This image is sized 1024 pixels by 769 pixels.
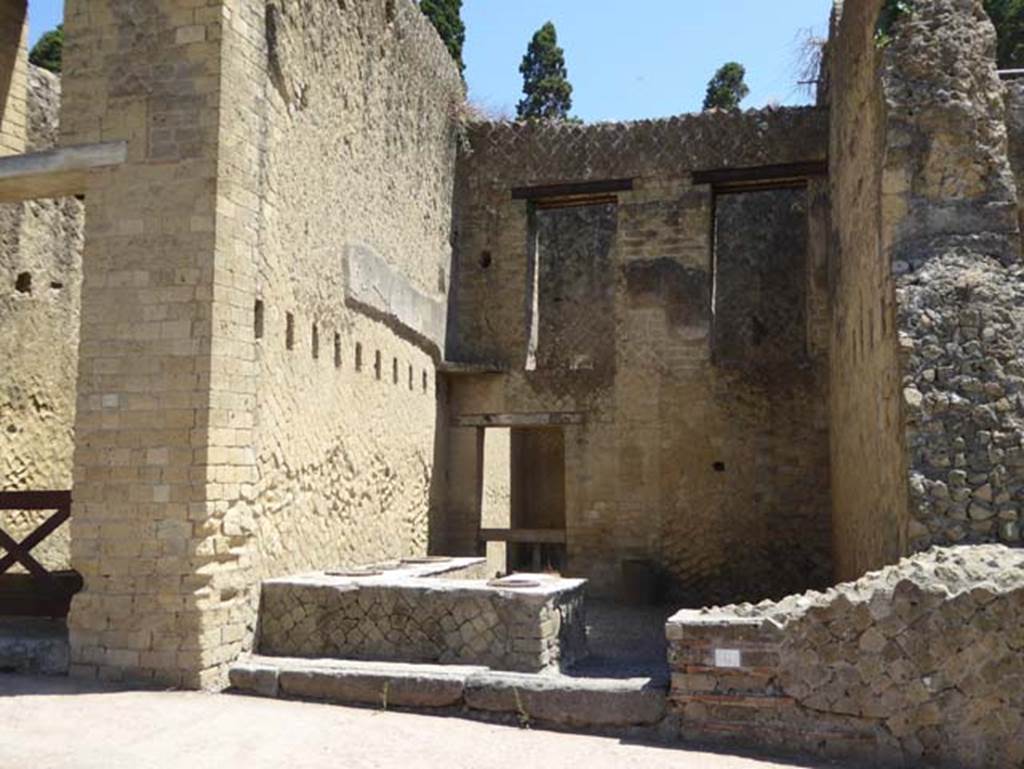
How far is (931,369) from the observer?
22.6 feet

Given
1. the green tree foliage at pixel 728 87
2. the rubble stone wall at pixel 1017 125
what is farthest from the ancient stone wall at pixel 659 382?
the green tree foliage at pixel 728 87

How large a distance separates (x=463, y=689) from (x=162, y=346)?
3.20m

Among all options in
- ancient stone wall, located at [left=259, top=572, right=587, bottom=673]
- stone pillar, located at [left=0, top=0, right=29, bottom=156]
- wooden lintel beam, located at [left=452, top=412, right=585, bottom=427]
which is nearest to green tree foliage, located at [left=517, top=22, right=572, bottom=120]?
wooden lintel beam, located at [left=452, top=412, right=585, bottom=427]

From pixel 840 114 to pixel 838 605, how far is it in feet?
22.7

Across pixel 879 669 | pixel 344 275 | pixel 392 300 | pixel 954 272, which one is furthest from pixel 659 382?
pixel 879 669

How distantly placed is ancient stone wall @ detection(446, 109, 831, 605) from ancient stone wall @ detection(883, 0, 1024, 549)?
4521 millimetres

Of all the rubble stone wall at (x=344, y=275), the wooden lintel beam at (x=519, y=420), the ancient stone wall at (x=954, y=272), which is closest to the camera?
the ancient stone wall at (x=954, y=272)

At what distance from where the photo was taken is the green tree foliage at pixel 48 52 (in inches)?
795

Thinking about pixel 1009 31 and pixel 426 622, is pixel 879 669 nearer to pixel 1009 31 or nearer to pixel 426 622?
pixel 426 622

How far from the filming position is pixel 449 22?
73.9 feet

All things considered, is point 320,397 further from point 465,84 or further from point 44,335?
point 465,84

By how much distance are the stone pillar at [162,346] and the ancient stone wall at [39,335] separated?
299 cm

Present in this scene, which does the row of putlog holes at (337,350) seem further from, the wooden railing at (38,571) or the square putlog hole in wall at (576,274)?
the square putlog hole in wall at (576,274)

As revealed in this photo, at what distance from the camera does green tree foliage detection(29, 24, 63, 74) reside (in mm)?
20188
